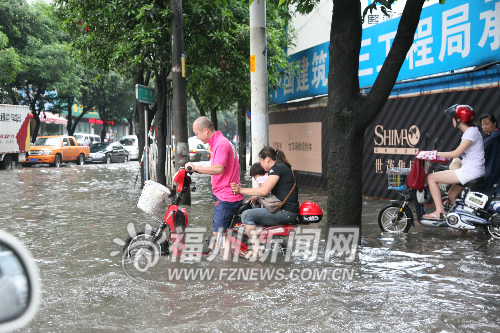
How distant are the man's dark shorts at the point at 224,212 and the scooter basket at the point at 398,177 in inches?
120

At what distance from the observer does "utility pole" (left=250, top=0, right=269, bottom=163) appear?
9.14m

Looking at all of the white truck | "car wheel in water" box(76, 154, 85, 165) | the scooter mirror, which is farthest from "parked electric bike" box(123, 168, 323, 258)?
"car wheel in water" box(76, 154, 85, 165)

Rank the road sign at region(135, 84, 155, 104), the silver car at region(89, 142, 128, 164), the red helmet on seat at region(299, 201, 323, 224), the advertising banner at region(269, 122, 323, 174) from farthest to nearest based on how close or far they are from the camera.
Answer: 1. the silver car at region(89, 142, 128, 164)
2. the advertising banner at region(269, 122, 323, 174)
3. the road sign at region(135, 84, 155, 104)
4. the red helmet on seat at region(299, 201, 323, 224)

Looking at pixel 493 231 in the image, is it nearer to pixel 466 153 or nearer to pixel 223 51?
pixel 466 153

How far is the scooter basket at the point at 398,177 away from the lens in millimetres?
8195

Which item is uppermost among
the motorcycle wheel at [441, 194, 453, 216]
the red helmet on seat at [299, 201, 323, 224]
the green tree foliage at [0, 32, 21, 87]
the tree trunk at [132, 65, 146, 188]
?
the green tree foliage at [0, 32, 21, 87]

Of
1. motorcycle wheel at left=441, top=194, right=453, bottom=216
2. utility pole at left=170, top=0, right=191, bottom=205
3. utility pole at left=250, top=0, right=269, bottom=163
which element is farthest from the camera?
utility pole at left=170, top=0, right=191, bottom=205

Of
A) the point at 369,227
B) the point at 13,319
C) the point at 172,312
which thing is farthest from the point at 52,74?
the point at 13,319

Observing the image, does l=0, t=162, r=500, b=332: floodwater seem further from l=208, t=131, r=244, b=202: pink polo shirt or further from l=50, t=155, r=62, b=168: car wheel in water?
l=50, t=155, r=62, b=168: car wheel in water

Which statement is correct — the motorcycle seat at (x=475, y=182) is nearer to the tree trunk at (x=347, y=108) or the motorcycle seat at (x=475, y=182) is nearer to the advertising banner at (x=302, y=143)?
the tree trunk at (x=347, y=108)

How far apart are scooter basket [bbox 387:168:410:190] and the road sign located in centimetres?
735

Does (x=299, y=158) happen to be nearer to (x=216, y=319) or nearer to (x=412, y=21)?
(x=412, y=21)

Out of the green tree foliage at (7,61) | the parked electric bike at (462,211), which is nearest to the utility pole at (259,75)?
the parked electric bike at (462,211)

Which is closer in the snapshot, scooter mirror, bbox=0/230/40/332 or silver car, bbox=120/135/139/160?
scooter mirror, bbox=0/230/40/332
